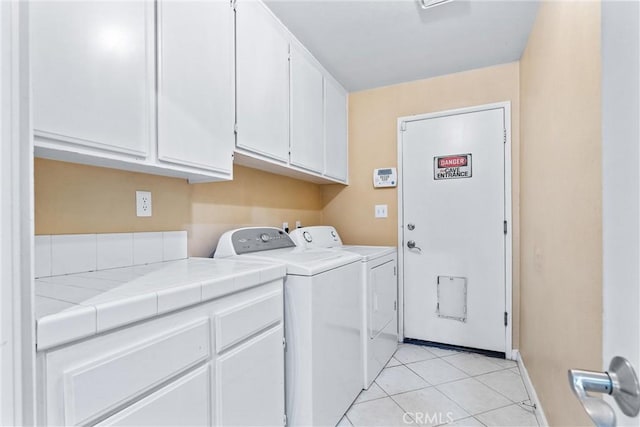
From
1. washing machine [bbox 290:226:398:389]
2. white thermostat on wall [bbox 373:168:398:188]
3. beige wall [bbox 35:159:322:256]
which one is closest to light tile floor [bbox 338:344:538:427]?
washing machine [bbox 290:226:398:389]

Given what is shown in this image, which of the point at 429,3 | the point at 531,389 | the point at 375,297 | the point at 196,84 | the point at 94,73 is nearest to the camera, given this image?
the point at 94,73

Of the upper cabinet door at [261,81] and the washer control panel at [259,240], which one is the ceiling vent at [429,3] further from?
the washer control panel at [259,240]

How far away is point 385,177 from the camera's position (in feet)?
9.92

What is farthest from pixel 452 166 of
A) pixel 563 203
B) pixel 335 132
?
pixel 563 203

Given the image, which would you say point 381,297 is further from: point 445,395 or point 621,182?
point 621,182

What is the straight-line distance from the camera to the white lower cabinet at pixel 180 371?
2.40ft

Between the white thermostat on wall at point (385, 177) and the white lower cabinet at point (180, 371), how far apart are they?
1.83 meters

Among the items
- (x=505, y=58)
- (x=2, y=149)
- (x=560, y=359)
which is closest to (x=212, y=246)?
(x=2, y=149)

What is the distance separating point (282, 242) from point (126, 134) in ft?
4.54

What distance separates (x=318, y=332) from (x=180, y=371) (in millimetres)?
717

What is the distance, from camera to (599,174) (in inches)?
38.3

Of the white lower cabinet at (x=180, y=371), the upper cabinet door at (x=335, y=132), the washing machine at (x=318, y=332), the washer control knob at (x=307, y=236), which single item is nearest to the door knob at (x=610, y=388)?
the white lower cabinet at (x=180, y=371)

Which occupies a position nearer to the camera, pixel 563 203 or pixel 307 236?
pixel 563 203

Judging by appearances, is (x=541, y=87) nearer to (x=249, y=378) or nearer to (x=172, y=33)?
(x=172, y=33)
